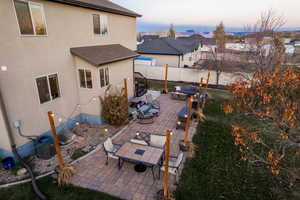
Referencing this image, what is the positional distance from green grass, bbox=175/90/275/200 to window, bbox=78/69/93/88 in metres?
6.56

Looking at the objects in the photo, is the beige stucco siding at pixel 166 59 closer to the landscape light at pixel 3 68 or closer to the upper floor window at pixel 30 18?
the upper floor window at pixel 30 18

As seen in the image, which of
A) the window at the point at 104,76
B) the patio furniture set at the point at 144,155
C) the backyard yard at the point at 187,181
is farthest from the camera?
the window at the point at 104,76

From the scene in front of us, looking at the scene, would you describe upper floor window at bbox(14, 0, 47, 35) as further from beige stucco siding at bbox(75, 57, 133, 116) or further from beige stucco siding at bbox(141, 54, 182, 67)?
beige stucco siding at bbox(141, 54, 182, 67)

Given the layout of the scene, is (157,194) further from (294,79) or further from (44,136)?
(44,136)

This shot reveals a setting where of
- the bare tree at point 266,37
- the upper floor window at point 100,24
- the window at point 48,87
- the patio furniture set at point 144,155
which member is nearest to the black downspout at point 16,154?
the window at point 48,87

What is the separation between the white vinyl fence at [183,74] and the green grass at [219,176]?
10891 mm

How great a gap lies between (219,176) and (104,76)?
7.65m

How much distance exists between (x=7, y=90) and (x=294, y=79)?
9.22 m

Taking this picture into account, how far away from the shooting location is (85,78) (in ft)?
30.7

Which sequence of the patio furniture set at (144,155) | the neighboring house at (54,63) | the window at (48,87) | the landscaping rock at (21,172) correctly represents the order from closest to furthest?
the patio furniture set at (144,155) → the landscaping rock at (21,172) → the neighboring house at (54,63) → the window at (48,87)

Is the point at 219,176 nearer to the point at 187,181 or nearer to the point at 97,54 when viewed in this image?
the point at 187,181

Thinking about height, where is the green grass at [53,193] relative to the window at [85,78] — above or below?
below

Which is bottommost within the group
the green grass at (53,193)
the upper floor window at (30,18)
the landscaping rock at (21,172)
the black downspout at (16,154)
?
the green grass at (53,193)

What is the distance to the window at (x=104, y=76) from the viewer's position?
9474 millimetres
